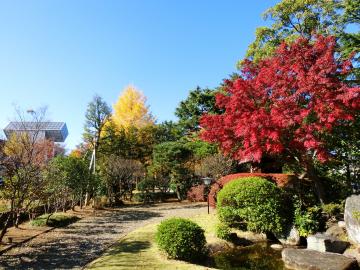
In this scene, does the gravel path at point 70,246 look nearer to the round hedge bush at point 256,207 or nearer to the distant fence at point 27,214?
the distant fence at point 27,214

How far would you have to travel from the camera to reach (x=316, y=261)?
305 inches

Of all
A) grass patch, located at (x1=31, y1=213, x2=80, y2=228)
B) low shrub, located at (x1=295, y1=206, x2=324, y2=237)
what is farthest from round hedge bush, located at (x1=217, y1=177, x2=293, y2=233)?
grass patch, located at (x1=31, y1=213, x2=80, y2=228)

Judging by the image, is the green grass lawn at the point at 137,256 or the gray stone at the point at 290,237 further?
the gray stone at the point at 290,237

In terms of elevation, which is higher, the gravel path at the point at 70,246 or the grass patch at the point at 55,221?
the grass patch at the point at 55,221

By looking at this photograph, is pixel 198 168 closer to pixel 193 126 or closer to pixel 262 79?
pixel 193 126

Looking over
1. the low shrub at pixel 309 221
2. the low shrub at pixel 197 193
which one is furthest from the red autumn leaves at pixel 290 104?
the low shrub at pixel 197 193

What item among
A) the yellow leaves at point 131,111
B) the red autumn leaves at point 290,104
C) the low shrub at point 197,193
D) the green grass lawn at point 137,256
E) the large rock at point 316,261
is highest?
the yellow leaves at point 131,111

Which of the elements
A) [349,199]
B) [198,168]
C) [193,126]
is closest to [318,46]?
[349,199]

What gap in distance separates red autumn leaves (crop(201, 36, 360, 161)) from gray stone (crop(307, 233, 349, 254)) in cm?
230

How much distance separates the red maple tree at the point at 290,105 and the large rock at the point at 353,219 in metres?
1.41

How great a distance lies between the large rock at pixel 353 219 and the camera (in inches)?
342

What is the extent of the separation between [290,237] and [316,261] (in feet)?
8.47

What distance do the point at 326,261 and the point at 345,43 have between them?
→ 39.0 feet

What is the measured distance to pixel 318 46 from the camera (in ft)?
34.2
